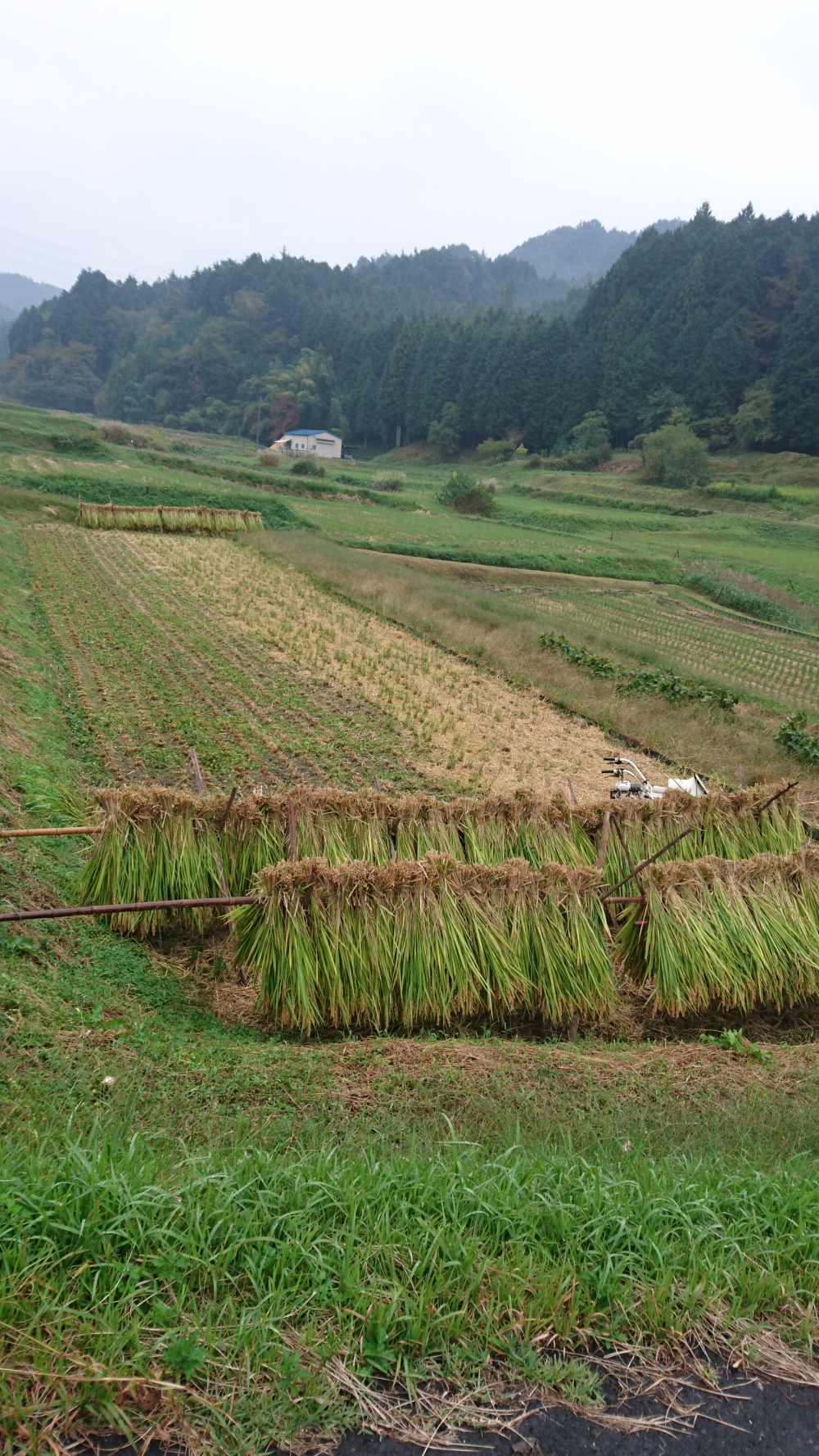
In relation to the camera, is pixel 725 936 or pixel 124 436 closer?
pixel 725 936

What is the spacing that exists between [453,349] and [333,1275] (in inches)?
3530

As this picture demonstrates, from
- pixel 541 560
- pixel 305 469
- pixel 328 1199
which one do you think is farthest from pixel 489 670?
pixel 305 469

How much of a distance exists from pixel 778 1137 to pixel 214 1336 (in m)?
3.00

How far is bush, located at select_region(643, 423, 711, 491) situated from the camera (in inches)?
2185

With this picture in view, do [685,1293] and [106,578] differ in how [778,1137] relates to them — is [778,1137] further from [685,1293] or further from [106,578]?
[106,578]

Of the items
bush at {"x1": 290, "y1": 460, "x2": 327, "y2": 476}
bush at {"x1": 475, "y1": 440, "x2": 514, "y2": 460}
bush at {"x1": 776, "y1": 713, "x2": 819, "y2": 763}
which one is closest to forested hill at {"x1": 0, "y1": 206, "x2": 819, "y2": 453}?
bush at {"x1": 475, "y1": 440, "x2": 514, "y2": 460}

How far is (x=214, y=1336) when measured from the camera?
99.8 inches

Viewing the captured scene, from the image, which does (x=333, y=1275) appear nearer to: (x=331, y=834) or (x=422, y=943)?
(x=422, y=943)

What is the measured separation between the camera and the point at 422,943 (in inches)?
212

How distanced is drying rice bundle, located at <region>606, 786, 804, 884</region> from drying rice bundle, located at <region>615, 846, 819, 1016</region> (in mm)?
613

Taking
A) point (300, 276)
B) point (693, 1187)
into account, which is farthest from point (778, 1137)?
point (300, 276)

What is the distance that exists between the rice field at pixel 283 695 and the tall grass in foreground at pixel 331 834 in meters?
2.88

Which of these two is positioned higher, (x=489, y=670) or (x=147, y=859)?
(x=147, y=859)

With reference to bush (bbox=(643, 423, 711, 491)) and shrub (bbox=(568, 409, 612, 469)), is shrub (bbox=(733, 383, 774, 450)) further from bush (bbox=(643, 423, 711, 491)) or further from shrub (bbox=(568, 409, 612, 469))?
shrub (bbox=(568, 409, 612, 469))
